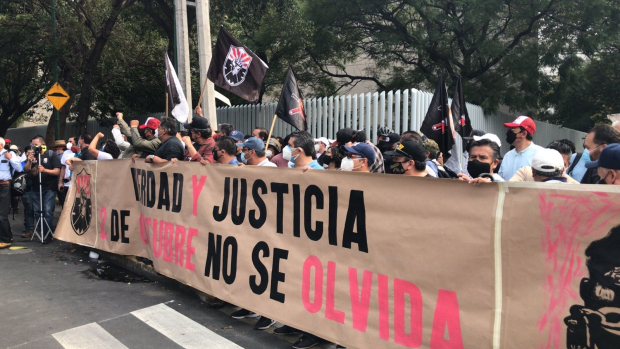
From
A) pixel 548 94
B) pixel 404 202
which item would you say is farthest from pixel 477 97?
pixel 404 202

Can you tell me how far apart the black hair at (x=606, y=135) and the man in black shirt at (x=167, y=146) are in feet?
14.4

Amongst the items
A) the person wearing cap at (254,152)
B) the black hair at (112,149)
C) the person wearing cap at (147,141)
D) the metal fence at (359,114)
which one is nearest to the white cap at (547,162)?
the person wearing cap at (254,152)

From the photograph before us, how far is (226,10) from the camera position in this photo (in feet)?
55.2

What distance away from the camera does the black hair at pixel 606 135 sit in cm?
448

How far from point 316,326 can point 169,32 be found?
47.2ft

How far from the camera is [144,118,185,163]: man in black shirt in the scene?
21.6ft

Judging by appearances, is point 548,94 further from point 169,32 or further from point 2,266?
point 2,266

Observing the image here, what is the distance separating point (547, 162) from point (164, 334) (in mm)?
3514

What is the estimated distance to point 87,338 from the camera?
4.95m

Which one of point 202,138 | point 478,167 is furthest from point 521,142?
point 202,138

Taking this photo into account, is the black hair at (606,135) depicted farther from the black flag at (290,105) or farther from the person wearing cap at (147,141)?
the person wearing cap at (147,141)

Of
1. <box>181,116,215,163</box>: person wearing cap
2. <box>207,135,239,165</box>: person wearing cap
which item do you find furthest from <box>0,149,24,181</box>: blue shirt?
<box>207,135,239,165</box>: person wearing cap

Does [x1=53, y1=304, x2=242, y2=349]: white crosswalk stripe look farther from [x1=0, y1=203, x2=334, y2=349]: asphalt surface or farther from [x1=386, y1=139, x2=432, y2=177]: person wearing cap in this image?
[x1=386, y1=139, x2=432, y2=177]: person wearing cap

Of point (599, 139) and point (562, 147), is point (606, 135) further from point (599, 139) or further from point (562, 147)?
point (562, 147)
